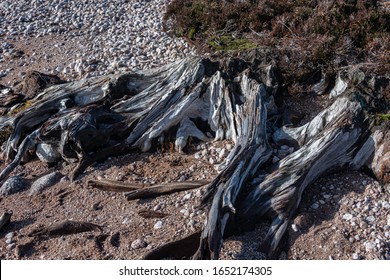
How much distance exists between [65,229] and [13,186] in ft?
4.90

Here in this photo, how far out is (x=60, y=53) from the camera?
35.0ft

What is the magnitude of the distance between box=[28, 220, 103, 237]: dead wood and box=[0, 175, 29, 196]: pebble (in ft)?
3.75

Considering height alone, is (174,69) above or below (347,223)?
above

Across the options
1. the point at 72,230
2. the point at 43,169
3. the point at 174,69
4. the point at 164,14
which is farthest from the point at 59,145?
the point at 164,14

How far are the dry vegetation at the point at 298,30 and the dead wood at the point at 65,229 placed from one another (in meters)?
4.19

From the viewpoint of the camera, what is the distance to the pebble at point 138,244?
18.8ft

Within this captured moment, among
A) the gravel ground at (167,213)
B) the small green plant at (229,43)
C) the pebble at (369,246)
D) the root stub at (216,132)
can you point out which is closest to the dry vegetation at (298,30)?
the small green plant at (229,43)

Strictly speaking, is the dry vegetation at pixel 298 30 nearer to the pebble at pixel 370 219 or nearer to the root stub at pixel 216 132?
the root stub at pixel 216 132

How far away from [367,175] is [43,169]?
4949 mm

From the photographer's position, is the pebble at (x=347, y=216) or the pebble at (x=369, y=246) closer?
the pebble at (x=369, y=246)

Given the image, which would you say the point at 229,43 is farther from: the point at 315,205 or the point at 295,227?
the point at 295,227

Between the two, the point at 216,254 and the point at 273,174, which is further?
the point at 273,174

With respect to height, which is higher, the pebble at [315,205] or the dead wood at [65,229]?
the dead wood at [65,229]

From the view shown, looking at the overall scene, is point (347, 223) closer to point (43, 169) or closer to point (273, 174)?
point (273, 174)
